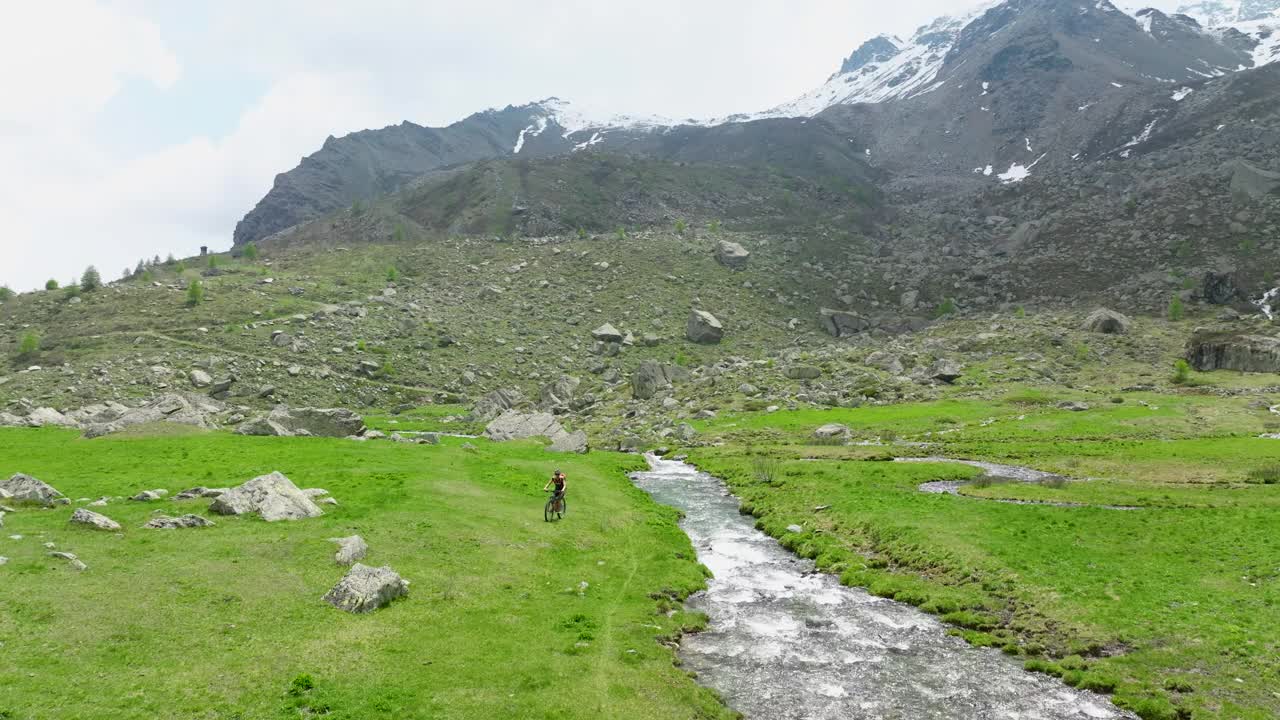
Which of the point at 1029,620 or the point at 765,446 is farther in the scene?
the point at 765,446

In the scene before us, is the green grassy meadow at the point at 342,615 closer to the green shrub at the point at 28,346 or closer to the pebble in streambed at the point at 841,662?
the pebble in streambed at the point at 841,662

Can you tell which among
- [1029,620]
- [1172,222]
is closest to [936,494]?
[1029,620]

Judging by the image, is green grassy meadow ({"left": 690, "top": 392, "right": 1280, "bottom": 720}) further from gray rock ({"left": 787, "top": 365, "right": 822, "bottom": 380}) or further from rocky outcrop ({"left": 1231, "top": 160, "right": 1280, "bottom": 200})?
rocky outcrop ({"left": 1231, "top": 160, "right": 1280, "bottom": 200})

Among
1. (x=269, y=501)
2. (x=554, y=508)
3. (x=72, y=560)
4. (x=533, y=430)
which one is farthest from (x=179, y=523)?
(x=533, y=430)

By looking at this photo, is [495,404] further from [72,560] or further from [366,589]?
[366,589]

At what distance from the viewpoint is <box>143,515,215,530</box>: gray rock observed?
36.1 m

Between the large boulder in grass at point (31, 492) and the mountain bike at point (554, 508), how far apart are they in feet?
91.9

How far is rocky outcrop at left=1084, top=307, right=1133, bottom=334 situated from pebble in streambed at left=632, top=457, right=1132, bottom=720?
139603 millimetres

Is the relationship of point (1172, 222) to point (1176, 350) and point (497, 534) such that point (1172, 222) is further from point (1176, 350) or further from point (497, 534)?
point (497, 534)

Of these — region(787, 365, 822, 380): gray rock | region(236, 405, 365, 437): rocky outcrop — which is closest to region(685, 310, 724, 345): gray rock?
region(787, 365, 822, 380): gray rock

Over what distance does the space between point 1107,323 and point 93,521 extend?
17213cm

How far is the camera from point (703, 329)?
6850 inches

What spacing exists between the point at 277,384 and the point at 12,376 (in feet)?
132

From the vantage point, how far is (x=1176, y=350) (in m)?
138
